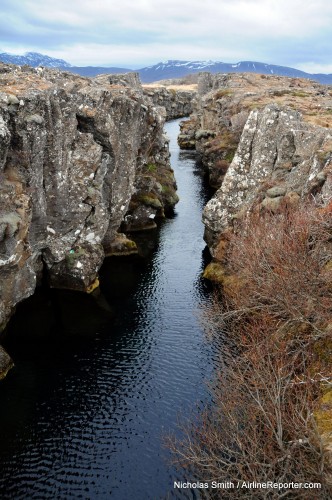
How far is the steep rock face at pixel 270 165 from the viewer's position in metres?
44.4

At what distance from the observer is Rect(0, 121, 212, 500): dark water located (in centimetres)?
2592

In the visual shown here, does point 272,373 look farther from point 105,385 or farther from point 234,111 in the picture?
point 234,111

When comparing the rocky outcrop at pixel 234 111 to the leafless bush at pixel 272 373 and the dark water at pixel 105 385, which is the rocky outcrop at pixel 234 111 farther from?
the dark water at pixel 105 385

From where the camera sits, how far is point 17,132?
37.8 meters

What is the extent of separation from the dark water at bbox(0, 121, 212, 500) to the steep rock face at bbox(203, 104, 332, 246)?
8204 mm

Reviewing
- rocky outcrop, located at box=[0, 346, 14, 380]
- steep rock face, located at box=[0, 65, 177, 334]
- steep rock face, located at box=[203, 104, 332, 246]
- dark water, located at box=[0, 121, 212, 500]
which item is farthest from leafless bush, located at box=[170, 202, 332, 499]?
steep rock face, located at box=[0, 65, 177, 334]

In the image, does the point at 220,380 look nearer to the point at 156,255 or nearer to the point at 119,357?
the point at 119,357

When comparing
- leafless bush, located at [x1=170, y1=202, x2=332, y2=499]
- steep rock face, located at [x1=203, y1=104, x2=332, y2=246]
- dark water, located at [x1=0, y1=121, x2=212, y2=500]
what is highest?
steep rock face, located at [x1=203, y1=104, x2=332, y2=246]

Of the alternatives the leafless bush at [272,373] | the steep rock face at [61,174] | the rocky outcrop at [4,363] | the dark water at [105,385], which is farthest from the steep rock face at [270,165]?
Result: the rocky outcrop at [4,363]

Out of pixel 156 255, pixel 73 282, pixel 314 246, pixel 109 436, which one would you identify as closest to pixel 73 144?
pixel 73 282

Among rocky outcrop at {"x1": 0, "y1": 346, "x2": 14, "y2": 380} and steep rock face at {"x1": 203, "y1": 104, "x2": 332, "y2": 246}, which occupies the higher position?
steep rock face at {"x1": 203, "y1": 104, "x2": 332, "y2": 246}

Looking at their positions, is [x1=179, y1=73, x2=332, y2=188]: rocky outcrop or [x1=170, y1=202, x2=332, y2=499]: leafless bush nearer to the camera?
[x1=170, y1=202, x2=332, y2=499]: leafless bush

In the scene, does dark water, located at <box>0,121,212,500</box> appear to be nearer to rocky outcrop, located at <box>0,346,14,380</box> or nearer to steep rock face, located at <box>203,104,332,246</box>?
rocky outcrop, located at <box>0,346,14,380</box>

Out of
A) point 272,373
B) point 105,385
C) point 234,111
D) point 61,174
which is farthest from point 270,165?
point 234,111
